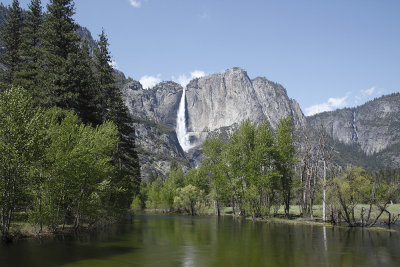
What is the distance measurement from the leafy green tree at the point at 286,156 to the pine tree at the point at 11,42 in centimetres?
4292

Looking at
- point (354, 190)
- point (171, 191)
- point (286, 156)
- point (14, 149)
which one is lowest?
point (171, 191)

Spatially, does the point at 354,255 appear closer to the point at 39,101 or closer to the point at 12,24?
the point at 39,101

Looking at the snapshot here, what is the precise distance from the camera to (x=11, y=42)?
146 ft

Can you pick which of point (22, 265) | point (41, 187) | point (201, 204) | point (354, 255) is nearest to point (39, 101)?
point (41, 187)

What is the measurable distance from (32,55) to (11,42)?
5047mm

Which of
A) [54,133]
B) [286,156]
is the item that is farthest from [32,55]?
[286,156]

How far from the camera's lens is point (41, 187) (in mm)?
24234

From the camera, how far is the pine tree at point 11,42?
144ft

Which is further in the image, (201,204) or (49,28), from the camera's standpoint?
(201,204)

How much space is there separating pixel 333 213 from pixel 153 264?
31.5 metres

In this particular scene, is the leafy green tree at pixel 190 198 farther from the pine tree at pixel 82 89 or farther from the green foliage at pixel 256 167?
the pine tree at pixel 82 89

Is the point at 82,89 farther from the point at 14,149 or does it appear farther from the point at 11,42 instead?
the point at 14,149

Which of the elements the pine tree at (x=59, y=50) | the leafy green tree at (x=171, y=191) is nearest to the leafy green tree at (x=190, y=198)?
the leafy green tree at (x=171, y=191)

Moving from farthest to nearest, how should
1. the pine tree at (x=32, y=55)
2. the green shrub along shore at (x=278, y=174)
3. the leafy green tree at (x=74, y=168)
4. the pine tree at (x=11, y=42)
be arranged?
the green shrub along shore at (x=278, y=174), the pine tree at (x=11, y=42), the pine tree at (x=32, y=55), the leafy green tree at (x=74, y=168)
